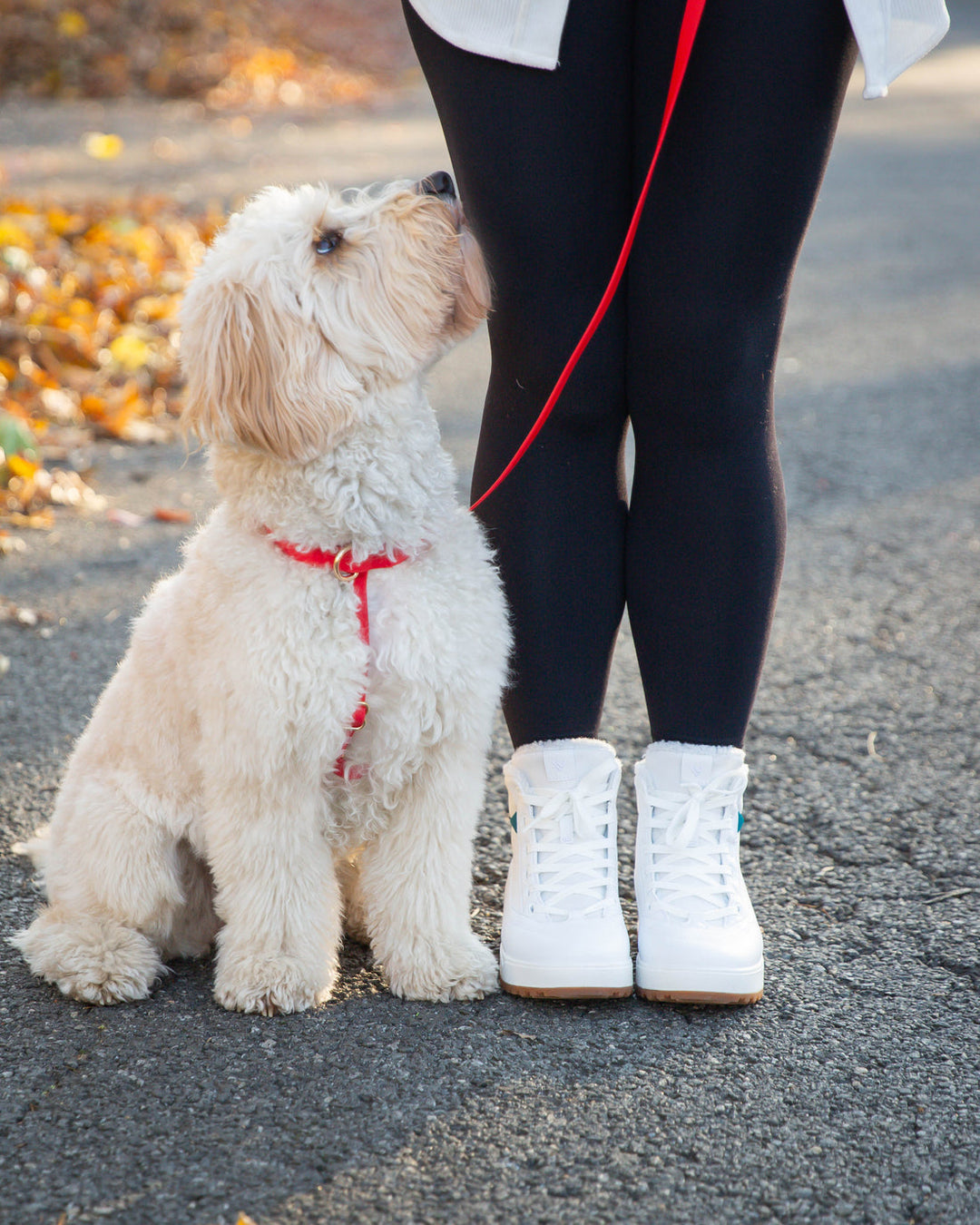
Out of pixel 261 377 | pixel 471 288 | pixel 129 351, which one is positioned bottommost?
pixel 129 351

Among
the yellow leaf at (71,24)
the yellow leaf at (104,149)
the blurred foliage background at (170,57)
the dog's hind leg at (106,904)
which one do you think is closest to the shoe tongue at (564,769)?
the dog's hind leg at (106,904)

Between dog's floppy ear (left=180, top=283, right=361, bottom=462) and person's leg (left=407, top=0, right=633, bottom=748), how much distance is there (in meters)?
0.32

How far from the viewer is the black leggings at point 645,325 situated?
1764mm

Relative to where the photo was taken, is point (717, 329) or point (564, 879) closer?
point (717, 329)

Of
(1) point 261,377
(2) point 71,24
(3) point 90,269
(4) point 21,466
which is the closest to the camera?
(1) point 261,377

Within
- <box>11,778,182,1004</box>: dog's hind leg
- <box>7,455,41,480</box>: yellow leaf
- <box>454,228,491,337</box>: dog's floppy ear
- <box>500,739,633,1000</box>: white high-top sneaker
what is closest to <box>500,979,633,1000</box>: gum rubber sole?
<box>500,739,633,1000</box>: white high-top sneaker

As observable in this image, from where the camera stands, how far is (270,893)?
1.89 meters

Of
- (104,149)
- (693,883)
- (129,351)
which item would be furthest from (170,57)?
(693,883)

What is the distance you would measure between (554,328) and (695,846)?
875 mm

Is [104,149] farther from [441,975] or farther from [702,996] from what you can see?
[702,996]

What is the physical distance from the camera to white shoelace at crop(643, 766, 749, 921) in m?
1.98

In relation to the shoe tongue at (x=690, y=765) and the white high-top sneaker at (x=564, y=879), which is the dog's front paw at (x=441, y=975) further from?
the shoe tongue at (x=690, y=765)

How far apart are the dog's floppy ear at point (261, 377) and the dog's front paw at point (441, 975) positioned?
815mm

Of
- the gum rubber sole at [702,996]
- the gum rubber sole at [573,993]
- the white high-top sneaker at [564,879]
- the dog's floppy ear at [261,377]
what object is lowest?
the gum rubber sole at [573,993]
